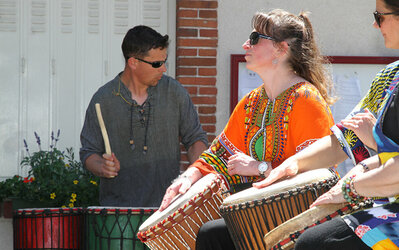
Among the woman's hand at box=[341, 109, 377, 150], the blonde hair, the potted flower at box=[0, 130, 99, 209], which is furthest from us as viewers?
the potted flower at box=[0, 130, 99, 209]

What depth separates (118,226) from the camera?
12.2ft

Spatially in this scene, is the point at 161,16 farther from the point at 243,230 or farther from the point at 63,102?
the point at 243,230

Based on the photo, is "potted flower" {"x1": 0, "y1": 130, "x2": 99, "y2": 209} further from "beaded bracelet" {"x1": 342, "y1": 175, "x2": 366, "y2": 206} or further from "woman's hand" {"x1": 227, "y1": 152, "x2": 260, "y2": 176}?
"beaded bracelet" {"x1": 342, "y1": 175, "x2": 366, "y2": 206}

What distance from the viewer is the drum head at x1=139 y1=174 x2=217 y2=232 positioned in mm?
3016

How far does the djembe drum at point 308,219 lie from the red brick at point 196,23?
292 cm

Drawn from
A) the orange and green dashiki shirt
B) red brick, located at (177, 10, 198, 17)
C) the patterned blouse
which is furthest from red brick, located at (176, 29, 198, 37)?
the patterned blouse

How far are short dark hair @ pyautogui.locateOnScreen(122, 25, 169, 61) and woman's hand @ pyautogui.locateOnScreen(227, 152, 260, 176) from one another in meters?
1.42

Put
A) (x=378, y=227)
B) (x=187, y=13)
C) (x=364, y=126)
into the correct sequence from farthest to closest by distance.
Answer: (x=187, y=13) < (x=364, y=126) < (x=378, y=227)

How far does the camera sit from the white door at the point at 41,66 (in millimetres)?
5293

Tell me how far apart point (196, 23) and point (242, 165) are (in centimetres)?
227

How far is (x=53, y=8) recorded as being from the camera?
530cm

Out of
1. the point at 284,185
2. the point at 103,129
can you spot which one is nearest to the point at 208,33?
the point at 103,129

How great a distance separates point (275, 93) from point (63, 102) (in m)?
2.44

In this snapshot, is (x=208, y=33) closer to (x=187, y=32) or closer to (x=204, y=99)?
(x=187, y=32)
